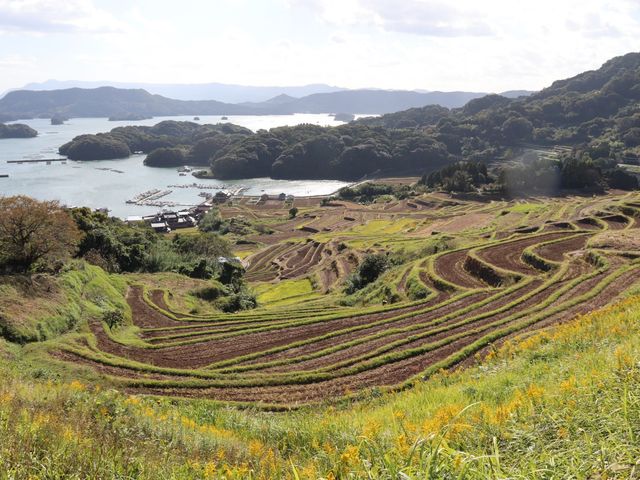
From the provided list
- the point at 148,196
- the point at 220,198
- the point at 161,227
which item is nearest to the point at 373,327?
the point at 161,227

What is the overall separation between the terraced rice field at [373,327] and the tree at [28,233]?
6562 mm

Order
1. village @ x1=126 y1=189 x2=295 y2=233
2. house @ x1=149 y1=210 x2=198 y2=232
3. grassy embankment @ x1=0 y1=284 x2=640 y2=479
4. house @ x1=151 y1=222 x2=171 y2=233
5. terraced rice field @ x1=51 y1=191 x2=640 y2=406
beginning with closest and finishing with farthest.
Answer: grassy embankment @ x1=0 y1=284 x2=640 y2=479 < terraced rice field @ x1=51 y1=191 x2=640 y2=406 < house @ x1=151 y1=222 x2=171 y2=233 < house @ x1=149 y1=210 x2=198 y2=232 < village @ x1=126 y1=189 x2=295 y2=233

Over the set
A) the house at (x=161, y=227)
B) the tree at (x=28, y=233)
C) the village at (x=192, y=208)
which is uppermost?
the tree at (x=28, y=233)

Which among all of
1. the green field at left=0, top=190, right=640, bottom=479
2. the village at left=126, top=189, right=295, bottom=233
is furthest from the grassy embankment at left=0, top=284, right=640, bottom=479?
the village at left=126, top=189, right=295, bottom=233

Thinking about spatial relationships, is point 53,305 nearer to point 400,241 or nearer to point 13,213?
point 13,213

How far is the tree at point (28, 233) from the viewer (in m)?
32.0

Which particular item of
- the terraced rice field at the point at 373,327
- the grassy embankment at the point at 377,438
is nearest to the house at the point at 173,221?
the terraced rice field at the point at 373,327

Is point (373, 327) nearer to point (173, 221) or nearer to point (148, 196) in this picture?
point (173, 221)

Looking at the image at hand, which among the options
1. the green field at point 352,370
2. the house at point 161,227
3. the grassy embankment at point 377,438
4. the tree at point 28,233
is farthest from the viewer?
the house at point 161,227

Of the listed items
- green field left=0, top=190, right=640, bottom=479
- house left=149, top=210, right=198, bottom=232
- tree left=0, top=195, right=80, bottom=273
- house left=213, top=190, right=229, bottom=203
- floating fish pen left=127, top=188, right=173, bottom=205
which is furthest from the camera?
house left=213, top=190, right=229, bottom=203

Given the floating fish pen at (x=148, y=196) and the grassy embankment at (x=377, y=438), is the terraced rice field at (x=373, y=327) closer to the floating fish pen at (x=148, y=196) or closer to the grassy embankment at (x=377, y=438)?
the grassy embankment at (x=377, y=438)

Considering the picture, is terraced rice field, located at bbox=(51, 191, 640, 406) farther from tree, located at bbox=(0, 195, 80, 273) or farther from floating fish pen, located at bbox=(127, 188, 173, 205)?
floating fish pen, located at bbox=(127, 188, 173, 205)

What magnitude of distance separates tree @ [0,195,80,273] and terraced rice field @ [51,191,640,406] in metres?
6.56

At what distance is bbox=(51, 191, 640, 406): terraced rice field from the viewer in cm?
2242
